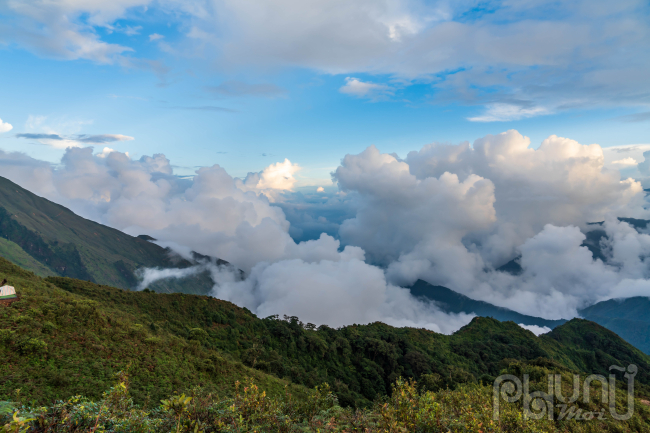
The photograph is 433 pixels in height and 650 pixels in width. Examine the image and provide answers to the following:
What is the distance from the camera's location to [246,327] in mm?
68062

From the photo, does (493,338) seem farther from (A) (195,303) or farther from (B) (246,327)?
(A) (195,303)

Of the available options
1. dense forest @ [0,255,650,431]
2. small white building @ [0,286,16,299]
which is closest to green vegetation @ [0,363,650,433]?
dense forest @ [0,255,650,431]

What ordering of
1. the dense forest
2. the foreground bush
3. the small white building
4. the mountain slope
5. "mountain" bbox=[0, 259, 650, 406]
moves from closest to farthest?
the foreground bush, the dense forest, the mountain slope, "mountain" bbox=[0, 259, 650, 406], the small white building

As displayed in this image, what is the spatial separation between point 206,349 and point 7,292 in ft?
81.6

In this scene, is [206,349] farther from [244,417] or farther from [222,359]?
[244,417]

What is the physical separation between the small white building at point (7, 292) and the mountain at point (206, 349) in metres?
1.14

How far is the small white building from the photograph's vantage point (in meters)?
30.9

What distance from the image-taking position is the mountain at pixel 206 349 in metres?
25.7

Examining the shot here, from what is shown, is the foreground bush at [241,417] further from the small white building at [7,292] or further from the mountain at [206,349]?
the small white building at [7,292]

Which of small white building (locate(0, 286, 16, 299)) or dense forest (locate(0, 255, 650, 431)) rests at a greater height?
small white building (locate(0, 286, 16, 299))

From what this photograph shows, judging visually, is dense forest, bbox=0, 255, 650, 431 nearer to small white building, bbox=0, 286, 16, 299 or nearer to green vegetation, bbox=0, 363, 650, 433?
green vegetation, bbox=0, 363, 650, 433

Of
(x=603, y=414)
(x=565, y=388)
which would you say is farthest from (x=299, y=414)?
(x=565, y=388)

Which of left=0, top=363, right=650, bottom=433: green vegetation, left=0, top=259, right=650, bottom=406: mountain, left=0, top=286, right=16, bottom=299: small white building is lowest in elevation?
left=0, top=259, right=650, bottom=406: mountain

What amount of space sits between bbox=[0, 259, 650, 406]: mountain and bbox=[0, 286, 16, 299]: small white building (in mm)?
1138
